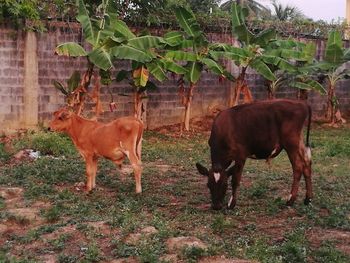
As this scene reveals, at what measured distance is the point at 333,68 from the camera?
15562mm

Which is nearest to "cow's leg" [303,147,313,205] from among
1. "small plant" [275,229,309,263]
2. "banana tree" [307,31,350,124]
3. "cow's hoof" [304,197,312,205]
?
"cow's hoof" [304,197,312,205]

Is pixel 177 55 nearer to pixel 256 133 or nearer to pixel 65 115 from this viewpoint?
pixel 65 115

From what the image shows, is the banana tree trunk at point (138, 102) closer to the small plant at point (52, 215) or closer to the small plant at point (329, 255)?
the small plant at point (52, 215)

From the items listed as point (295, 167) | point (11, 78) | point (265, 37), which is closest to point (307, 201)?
point (295, 167)

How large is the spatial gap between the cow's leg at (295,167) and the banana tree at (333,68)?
7393 millimetres

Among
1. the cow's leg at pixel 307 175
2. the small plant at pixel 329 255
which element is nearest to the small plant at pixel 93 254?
the small plant at pixel 329 255

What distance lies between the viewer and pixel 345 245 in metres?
5.89

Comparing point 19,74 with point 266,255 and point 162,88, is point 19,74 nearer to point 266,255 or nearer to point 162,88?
point 162,88

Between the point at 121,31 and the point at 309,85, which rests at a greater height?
the point at 121,31

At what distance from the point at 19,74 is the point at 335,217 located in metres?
7.73

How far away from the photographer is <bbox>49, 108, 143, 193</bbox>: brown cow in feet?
26.7

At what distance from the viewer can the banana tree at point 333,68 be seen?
571 inches

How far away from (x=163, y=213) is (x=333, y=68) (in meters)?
9.84

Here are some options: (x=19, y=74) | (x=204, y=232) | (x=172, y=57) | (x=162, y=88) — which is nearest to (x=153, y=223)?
(x=204, y=232)
